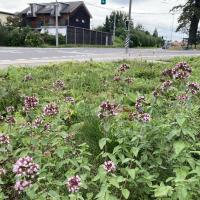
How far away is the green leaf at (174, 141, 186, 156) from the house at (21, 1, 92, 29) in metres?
73.7

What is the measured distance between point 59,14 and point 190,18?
26.4m

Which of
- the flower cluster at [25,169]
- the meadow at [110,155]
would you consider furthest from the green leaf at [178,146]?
the flower cluster at [25,169]

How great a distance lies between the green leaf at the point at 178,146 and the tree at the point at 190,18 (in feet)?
182

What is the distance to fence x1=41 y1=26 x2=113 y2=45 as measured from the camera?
60.8m

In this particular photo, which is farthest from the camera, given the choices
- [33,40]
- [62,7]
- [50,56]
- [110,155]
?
[62,7]

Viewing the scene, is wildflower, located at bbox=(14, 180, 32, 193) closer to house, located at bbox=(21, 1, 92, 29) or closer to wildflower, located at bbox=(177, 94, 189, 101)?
wildflower, located at bbox=(177, 94, 189, 101)

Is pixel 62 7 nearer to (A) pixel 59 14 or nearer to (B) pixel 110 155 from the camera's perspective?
(A) pixel 59 14

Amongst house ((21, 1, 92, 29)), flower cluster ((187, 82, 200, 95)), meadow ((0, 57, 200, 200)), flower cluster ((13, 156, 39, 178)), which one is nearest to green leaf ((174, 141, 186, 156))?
meadow ((0, 57, 200, 200))

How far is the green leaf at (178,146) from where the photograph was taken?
348 centimetres

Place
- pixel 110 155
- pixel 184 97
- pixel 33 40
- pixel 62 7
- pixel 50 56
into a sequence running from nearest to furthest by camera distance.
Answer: pixel 110 155 → pixel 184 97 → pixel 50 56 → pixel 33 40 → pixel 62 7

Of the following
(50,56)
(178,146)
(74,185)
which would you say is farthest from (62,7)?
(74,185)

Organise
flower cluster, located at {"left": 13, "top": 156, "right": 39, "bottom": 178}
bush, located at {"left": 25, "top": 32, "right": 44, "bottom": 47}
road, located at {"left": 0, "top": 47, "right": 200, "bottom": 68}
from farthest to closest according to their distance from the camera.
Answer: bush, located at {"left": 25, "top": 32, "right": 44, "bottom": 47} < road, located at {"left": 0, "top": 47, "right": 200, "bottom": 68} < flower cluster, located at {"left": 13, "top": 156, "right": 39, "bottom": 178}

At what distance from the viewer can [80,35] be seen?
6312 cm

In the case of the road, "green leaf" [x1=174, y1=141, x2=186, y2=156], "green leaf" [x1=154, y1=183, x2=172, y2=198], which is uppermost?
"green leaf" [x1=174, y1=141, x2=186, y2=156]
